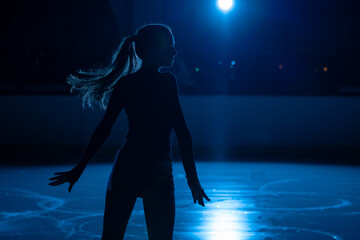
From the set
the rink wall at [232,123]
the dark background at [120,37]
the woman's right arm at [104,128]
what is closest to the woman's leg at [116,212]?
the woman's right arm at [104,128]

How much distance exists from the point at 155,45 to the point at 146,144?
1.47ft

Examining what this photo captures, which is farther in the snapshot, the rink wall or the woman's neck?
the rink wall

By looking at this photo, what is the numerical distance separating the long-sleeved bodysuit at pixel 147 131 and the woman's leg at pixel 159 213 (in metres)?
0.04

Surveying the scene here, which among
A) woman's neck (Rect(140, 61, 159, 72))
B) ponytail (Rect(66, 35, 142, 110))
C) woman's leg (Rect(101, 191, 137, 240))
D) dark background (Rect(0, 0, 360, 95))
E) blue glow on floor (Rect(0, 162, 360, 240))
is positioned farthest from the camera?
dark background (Rect(0, 0, 360, 95))

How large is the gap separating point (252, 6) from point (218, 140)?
668cm

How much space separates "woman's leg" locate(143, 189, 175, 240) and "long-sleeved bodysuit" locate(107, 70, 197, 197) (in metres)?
0.04

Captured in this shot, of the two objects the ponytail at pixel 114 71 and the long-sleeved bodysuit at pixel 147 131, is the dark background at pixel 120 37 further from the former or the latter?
the long-sleeved bodysuit at pixel 147 131

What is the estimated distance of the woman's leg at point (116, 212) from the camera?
8.00 ft

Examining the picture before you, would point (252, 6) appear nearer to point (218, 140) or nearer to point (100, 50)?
point (100, 50)

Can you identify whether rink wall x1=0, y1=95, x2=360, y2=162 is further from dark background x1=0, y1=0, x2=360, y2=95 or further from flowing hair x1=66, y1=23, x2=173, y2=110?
flowing hair x1=66, y1=23, x2=173, y2=110

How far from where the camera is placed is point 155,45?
252 cm

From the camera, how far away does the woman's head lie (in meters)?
2.50

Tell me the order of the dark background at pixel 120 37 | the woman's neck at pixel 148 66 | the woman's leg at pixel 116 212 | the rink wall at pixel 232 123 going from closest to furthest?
1. the woman's leg at pixel 116 212
2. the woman's neck at pixel 148 66
3. the rink wall at pixel 232 123
4. the dark background at pixel 120 37

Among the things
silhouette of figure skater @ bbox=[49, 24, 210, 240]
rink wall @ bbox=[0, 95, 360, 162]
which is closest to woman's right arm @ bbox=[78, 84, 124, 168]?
silhouette of figure skater @ bbox=[49, 24, 210, 240]
